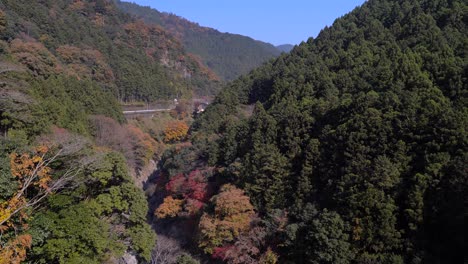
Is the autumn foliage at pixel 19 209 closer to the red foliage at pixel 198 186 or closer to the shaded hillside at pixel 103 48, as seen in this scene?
the red foliage at pixel 198 186

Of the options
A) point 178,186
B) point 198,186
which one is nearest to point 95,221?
point 198,186

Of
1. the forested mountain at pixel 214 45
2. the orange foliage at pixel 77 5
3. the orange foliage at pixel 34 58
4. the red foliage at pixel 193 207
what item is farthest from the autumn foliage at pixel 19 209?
the forested mountain at pixel 214 45

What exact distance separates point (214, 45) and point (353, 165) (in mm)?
126529

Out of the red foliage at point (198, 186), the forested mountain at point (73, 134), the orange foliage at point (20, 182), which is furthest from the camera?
the red foliage at point (198, 186)

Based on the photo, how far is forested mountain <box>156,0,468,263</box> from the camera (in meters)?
14.4

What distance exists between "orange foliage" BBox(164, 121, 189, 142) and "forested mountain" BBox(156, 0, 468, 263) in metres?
12.9

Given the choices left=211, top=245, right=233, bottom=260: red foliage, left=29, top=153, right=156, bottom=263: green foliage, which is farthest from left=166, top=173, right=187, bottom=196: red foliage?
left=29, top=153, right=156, bottom=263: green foliage

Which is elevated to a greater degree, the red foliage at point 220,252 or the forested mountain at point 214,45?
the forested mountain at point 214,45

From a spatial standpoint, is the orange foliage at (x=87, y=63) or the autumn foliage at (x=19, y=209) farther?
the orange foliage at (x=87, y=63)

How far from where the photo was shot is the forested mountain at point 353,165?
14422 millimetres

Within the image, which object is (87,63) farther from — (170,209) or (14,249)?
(14,249)

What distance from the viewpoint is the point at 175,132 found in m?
43.1

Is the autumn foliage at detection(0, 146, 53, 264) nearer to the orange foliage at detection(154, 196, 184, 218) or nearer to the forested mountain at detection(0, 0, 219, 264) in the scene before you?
the forested mountain at detection(0, 0, 219, 264)

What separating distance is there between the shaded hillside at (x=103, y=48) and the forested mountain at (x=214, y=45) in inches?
1892
